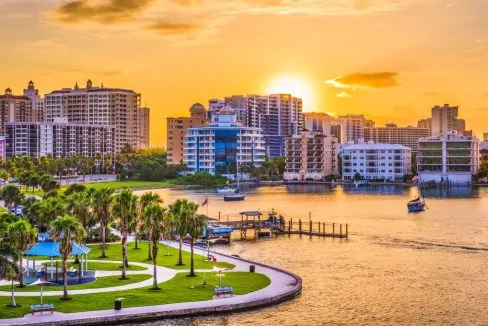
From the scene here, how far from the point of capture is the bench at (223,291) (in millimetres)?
56128

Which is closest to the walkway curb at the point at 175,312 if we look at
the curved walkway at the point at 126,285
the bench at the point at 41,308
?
the bench at the point at 41,308

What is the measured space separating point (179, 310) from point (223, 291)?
5315mm

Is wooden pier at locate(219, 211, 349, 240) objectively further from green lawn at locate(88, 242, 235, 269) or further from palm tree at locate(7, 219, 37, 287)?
palm tree at locate(7, 219, 37, 287)

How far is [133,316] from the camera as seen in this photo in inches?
1970

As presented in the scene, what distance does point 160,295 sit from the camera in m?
56.1

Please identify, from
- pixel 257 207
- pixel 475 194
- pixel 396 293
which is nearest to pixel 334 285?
pixel 396 293

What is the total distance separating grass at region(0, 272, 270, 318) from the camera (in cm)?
5194

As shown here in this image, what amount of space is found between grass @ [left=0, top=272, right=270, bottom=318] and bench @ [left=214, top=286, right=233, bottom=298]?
0.65m

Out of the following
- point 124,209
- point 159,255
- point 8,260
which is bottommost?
point 159,255

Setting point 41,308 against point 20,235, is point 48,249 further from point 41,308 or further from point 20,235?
point 41,308

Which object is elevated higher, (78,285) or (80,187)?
(80,187)

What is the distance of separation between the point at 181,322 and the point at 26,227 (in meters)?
13.8

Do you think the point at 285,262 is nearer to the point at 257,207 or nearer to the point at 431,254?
the point at 431,254

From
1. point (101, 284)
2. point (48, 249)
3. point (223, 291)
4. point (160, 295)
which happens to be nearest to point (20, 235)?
point (48, 249)
